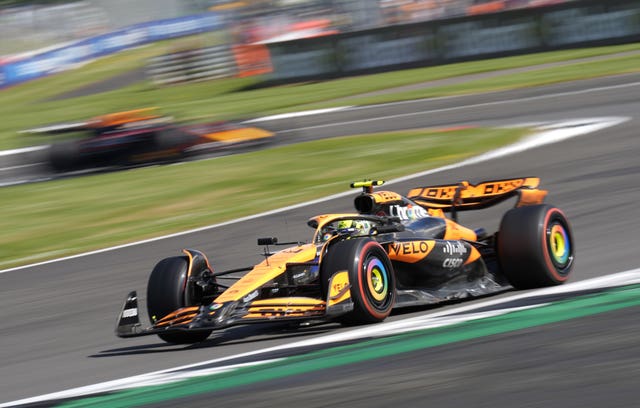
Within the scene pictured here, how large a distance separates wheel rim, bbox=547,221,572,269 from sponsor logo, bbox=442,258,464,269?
66 centimetres

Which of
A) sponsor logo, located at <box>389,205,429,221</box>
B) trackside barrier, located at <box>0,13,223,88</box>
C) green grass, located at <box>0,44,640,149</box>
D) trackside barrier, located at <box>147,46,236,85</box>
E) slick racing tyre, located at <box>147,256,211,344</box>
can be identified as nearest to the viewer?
slick racing tyre, located at <box>147,256,211,344</box>

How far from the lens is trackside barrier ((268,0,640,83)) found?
27.6 m

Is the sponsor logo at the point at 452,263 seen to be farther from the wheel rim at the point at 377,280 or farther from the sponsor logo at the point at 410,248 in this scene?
the wheel rim at the point at 377,280

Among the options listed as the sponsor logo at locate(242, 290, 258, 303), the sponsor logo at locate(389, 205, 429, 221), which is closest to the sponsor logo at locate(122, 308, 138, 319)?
the sponsor logo at locate(242, 290, 258, 303)

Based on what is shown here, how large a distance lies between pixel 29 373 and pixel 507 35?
23902mm

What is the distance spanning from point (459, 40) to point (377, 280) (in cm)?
2327

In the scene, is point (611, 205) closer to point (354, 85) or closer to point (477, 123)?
point (477, 123)

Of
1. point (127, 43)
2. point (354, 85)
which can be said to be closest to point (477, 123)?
point (354, 85)

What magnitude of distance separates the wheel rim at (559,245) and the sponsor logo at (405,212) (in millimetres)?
974

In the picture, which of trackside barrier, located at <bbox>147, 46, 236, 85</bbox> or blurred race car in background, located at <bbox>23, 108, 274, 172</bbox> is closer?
blurred race car in background, located at <bbox>23, 108, 274, 172</bbox>

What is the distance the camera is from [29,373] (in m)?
6.78

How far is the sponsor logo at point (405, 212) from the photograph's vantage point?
771 cm

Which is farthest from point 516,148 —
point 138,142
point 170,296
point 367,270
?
point 170,296

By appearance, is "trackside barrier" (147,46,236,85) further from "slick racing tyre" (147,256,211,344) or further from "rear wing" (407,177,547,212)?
"slick racing tyre" (147,256,211,344)
